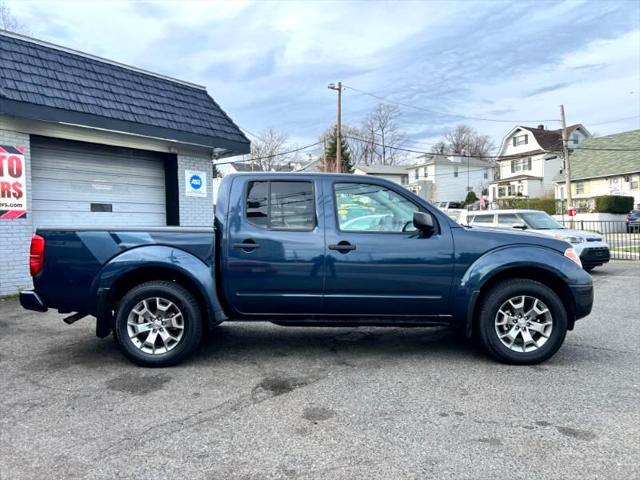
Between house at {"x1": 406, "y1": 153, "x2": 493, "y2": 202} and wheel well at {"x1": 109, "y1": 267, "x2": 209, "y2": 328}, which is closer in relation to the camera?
wheel well at {"x1": 109, "y1": 267, "x2": 209, "y2": 328}

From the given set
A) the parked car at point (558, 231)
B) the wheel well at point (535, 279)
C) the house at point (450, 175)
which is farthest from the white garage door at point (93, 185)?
the house at point (450, 175)

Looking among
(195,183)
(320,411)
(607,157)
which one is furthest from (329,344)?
(607,157)

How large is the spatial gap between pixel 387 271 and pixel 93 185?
723 centimetres

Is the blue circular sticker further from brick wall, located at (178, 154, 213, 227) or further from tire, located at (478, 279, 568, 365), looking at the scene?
tire, located at (478, 279, 568, 365)

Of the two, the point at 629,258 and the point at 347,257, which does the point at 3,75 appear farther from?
the point at 629,258

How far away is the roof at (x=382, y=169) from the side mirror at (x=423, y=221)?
58.5 m

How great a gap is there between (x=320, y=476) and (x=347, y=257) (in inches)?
87.2

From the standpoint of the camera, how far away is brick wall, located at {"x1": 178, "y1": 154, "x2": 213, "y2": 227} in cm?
1049

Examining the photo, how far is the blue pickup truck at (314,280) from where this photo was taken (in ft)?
14.9

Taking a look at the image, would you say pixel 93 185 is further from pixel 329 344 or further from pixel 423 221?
pixel 423 221

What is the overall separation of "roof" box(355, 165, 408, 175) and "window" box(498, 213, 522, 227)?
50.3m

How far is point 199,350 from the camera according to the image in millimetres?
5168

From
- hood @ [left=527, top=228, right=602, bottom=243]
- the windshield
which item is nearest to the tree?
the windshield

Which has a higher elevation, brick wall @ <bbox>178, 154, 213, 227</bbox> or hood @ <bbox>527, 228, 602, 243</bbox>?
brick wall @ <bbox>178, 154, 213, 227</bbox>
